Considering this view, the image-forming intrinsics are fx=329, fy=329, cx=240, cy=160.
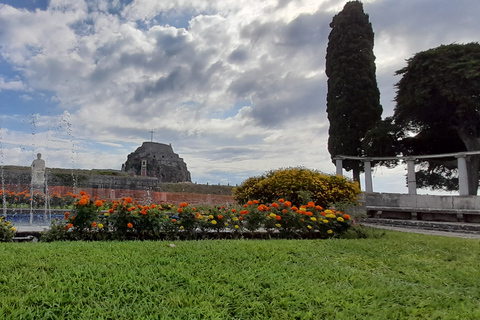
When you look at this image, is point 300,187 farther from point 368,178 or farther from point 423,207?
point 368,178

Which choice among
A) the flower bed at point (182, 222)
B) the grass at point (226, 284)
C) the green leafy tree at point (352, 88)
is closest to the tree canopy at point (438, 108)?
the green leafy tree at point (352, 88)

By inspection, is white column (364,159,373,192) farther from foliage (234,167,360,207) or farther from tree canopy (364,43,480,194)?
foliage (234,167,360,207)

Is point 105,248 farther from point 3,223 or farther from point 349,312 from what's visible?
point 349,312

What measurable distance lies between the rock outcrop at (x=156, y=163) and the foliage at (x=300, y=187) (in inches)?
1686

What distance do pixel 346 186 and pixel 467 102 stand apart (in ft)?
25.7

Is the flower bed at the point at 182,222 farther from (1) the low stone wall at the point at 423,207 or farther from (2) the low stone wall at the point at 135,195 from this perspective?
(2) the low stone wall at the point at 135,195

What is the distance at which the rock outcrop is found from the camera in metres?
51.2

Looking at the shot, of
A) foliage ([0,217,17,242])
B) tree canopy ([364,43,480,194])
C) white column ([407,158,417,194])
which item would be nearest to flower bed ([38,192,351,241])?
foliage ([0,217,17,242])

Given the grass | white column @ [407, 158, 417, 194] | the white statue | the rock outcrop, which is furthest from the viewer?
the rock outcrop

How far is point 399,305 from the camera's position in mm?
2510

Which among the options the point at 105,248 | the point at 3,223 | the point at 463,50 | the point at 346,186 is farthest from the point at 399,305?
the point at 463,50

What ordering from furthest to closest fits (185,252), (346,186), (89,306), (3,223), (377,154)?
(377,154)
(346,186)
(3,223)
(185,252)
(89,306)

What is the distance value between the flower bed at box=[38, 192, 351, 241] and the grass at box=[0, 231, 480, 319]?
0.95m

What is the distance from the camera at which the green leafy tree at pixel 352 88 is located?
1698 centimetres
